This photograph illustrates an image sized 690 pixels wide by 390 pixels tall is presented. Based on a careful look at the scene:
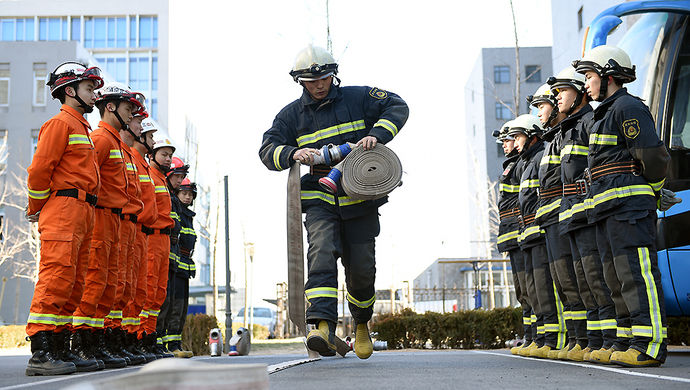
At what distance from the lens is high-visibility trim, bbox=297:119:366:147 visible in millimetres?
7426

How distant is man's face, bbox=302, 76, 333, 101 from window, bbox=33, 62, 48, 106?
3901cm

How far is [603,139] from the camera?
21.4 ft

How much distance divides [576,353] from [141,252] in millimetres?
4735

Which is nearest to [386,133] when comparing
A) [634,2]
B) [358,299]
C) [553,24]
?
[358,299]

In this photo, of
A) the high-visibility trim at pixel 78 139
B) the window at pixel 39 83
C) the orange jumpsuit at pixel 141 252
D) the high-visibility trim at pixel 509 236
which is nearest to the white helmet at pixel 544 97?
the high-visibility trim at pixel 509 236

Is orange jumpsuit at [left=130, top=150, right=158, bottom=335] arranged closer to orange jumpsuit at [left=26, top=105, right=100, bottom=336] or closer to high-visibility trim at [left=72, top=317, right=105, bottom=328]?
high-visibility trim at [left=72, top=317, right=105, bottom=328]

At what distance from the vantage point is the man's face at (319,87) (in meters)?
7.34

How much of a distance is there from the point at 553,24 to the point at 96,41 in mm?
43081

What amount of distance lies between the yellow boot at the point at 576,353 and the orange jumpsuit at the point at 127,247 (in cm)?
431

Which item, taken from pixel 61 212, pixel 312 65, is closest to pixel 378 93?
pixel 312 65

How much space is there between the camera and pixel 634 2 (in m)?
9.36

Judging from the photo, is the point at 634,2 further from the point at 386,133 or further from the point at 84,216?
the point at 84,216

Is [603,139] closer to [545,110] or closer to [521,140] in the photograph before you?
[545,110]

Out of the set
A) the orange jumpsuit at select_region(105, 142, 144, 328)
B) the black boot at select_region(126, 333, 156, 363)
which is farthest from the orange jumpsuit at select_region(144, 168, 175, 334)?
the orange jumpsuit at select_region(105, 142, 144, 328)
